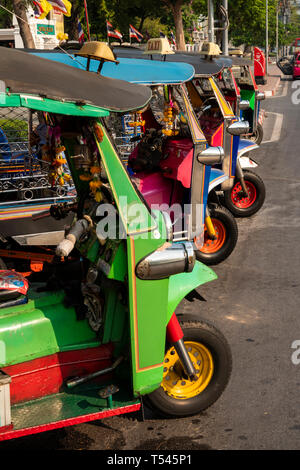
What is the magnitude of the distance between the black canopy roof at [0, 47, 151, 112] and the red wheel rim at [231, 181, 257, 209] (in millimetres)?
5442

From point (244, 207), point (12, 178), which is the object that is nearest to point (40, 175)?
point (12, 178)

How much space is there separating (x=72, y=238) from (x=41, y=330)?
69cm

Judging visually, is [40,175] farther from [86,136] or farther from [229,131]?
[86,136]

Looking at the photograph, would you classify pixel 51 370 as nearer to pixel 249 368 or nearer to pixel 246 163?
pixel 249 368

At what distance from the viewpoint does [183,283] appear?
4.15 metres

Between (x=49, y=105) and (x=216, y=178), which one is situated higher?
(x=49, y=105)

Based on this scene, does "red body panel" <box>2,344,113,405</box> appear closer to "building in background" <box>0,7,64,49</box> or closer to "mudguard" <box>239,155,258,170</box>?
"mudguard" <box>239,155,258,170</box>

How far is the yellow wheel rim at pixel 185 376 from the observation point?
13.9 feet

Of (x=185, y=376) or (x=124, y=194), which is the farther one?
(x=185, y=376)

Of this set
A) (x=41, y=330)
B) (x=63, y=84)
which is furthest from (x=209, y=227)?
(x=63, y=84)

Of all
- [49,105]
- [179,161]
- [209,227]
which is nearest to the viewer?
[49,105]

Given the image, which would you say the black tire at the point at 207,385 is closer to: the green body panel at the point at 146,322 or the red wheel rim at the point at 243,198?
the green body panel at the point at 146,322

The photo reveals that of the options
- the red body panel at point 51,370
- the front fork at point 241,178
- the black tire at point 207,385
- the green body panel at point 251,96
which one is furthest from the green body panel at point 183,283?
the green body panel at point 251,96

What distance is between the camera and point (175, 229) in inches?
275
